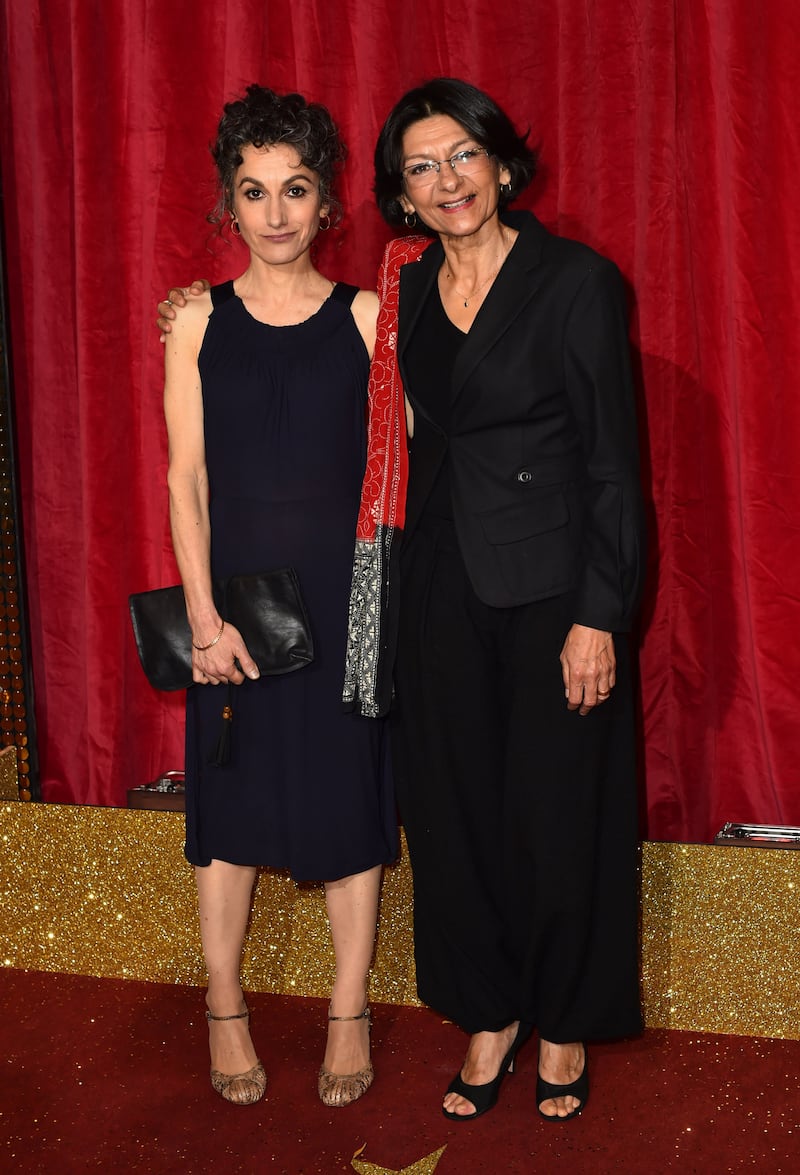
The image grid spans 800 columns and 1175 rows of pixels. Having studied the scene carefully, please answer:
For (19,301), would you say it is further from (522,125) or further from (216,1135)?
(216,1135)

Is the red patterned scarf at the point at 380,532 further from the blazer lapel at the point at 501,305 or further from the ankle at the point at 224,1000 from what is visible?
the ankle at the point at 224,1000

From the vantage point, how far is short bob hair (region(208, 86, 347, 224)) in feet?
6.95

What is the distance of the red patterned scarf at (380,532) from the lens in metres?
2.13

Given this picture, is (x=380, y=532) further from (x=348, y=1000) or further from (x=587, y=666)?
(x=348, y=1000)

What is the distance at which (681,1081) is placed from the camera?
Answer: 2.27 m

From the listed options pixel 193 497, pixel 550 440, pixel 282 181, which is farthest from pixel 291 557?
pixel 282 181

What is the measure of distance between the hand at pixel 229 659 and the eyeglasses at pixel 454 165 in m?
0.79

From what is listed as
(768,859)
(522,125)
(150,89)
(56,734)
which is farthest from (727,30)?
(56,734)

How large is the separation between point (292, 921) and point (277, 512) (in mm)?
910

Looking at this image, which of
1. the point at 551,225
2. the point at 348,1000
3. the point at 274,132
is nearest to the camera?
the point at 274,132

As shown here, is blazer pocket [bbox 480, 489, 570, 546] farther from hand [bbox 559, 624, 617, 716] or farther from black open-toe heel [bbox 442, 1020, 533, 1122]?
black open-toe heel [bbox 442, 1020, 533, 1122]

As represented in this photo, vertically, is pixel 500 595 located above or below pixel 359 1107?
above

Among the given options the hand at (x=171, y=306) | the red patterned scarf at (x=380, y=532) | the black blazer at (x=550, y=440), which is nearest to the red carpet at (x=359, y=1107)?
the red patterned scarf at (x=380, y=532)

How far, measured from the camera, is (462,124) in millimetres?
1993
